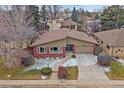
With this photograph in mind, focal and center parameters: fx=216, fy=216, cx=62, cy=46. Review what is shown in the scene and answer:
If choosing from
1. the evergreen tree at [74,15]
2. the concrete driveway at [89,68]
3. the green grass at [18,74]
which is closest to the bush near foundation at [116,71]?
the concrete driveway at [89,68]

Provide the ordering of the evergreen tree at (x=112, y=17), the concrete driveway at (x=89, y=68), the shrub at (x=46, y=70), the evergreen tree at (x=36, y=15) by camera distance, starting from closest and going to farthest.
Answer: the concrete driveway at (x=89, y=68) < the shrub at (x=46, y=70) < the evergreen tree at (x=36, y=15) < the evergreen tree at (x=112, y=17)

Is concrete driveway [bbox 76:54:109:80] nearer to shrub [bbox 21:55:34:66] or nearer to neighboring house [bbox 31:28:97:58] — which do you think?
neighboring house [bbox 31:28:97:58]

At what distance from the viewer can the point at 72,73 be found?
56.0 feet

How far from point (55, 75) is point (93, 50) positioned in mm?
7595

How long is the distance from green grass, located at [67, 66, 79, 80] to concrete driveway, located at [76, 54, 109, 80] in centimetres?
33

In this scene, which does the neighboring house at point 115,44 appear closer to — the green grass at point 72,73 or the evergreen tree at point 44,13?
the green grass at point 72,73

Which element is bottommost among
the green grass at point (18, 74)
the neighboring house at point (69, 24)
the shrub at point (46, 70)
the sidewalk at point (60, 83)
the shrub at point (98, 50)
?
the sidewalk at point (60, 83)

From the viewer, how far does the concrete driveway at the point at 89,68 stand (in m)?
16.4

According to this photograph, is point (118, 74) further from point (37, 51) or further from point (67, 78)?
point (37, 51)

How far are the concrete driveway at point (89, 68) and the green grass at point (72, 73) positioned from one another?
331 mm

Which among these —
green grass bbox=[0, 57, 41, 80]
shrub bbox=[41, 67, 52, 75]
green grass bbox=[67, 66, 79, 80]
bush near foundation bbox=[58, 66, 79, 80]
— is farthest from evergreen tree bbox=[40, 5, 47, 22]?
bush near foundation bbox=[58, 66, 79, 80]

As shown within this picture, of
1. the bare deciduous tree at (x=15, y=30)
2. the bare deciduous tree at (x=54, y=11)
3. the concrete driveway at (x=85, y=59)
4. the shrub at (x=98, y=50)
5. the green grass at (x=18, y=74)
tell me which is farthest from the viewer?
the bare deciduous tree at (x=54, y=11)

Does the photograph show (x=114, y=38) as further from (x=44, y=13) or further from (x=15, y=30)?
(x=44, y=13)
